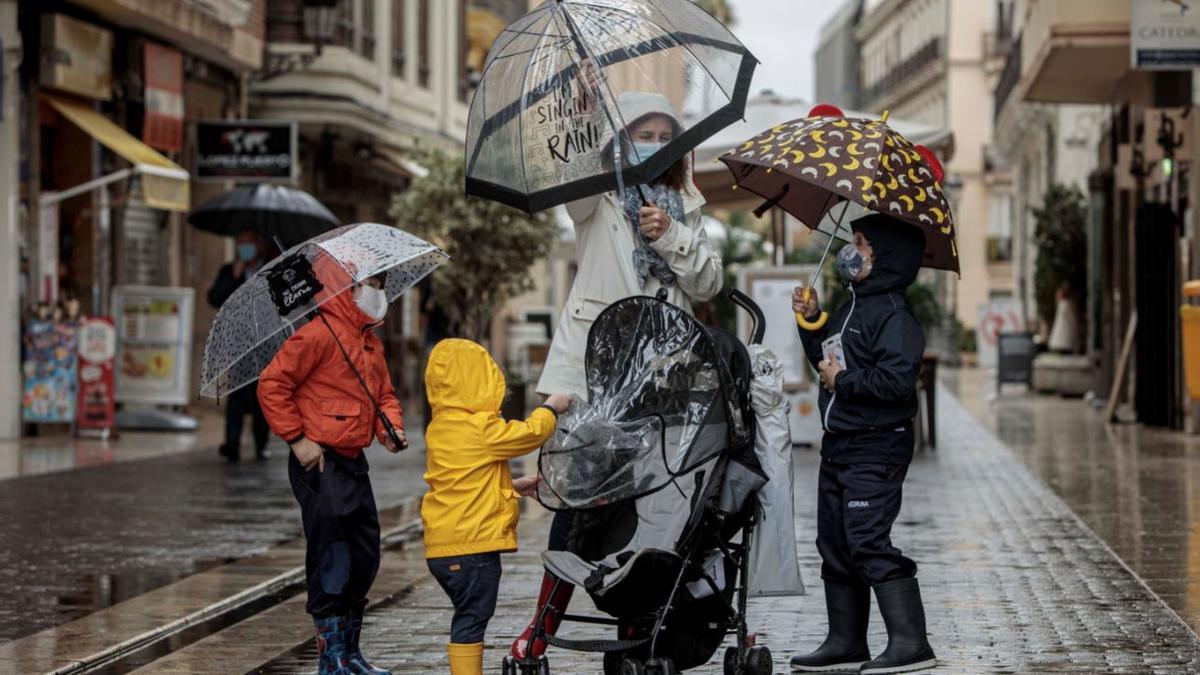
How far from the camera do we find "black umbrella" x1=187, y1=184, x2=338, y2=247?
758 inches

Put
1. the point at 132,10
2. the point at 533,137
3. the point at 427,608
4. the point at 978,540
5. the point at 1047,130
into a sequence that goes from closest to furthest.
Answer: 1. the point at 533,137
2. the point at 427,608
3. the point at 978,540
4. the point at 132,10
5. the point at 1047,130

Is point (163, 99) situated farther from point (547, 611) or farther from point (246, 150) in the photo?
point (547, 611)

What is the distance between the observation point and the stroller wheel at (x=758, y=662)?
6.63m

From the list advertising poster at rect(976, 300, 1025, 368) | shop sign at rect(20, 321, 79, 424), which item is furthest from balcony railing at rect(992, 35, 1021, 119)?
shop sign at rect(20, 321, 79, 424)

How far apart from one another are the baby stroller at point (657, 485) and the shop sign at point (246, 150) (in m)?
17.8

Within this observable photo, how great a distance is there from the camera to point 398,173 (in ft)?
110

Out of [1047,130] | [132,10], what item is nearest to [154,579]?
[132,10]

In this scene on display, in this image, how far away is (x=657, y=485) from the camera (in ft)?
21.0

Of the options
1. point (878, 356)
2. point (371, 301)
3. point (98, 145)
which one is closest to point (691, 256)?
point (878, 356)

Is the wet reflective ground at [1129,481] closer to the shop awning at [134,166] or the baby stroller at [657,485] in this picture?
the baby stroller at [657,485]

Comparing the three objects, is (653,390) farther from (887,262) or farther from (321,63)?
(321,63)

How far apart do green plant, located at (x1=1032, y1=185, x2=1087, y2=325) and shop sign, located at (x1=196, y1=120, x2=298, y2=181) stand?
13.1 meters

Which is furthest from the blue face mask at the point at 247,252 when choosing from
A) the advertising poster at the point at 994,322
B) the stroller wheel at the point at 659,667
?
the advertising poster at the point at 994,322

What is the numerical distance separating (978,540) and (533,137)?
5.04 metres
